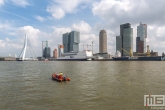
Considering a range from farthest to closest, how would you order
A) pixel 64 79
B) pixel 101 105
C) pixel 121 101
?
pixel 64 79, pixel 121 101, pixel 101 105

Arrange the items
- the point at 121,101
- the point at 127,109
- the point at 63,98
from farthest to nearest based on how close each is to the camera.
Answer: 1. the point at 63,98
2. the point at 121,101
3. the point at 127,109

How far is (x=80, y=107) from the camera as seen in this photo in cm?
1962

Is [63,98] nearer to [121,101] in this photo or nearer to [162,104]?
[121,101]

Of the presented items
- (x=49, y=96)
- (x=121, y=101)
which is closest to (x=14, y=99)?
(x=49, y=96)

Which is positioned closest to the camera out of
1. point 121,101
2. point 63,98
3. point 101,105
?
point 101,105

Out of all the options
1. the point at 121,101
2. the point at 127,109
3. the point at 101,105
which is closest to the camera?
the point at 127,109

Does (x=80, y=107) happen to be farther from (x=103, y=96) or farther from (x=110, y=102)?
(x=103, y=96)

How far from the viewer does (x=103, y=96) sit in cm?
2450

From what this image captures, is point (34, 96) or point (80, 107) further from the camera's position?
point (34, 96)

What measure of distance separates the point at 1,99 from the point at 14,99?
1.86 meters

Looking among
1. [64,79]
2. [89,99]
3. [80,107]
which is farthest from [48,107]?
[64,79]

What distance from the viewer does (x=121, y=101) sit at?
22.0m

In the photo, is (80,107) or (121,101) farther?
(121,101)

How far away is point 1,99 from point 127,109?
17548 mm
